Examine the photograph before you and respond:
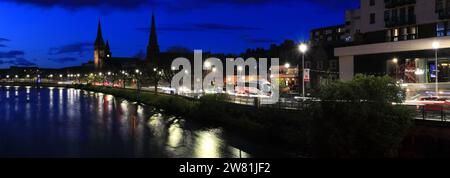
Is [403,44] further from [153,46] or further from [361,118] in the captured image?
[153,46]

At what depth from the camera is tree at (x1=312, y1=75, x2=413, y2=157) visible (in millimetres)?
22047

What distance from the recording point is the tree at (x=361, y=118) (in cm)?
2205

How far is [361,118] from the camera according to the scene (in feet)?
72.5

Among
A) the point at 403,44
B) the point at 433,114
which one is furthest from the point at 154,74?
the point at 433,114

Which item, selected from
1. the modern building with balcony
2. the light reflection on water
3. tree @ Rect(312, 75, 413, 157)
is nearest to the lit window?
the modern building with balcony

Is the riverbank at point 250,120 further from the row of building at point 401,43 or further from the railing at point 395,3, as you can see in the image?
the railing at point 395,3

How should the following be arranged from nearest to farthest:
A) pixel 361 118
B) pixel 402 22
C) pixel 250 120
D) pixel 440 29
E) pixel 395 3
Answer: pixel 361 118
pixel 250 120
pixel 440 29
pixel 402 22
pixel 395 3

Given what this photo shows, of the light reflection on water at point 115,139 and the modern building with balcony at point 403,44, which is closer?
the light reflection on water at point 115,139

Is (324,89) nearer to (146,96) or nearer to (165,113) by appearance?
(165,113)

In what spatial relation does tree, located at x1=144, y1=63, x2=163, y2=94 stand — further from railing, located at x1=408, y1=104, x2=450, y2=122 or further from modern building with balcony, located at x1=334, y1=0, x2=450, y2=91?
railing, located at x1=408, y1=104, x2=450, y2=122

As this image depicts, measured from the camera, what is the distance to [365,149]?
74.6 feet

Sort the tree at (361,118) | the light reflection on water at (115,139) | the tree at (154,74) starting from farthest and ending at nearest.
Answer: the tree at (154,74) < the light reflection on water at (115,139) < the tree at (361,118)

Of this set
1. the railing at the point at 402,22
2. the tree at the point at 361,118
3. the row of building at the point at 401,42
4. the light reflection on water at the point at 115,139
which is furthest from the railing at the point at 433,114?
the railing at the point at 402,22
